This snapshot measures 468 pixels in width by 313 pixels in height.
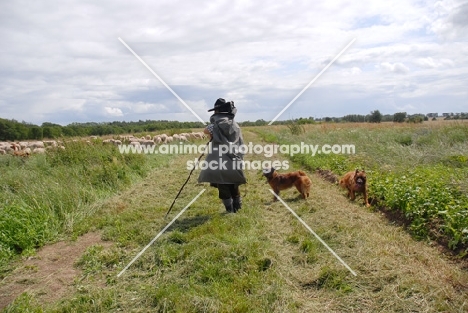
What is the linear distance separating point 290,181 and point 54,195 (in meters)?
5.16

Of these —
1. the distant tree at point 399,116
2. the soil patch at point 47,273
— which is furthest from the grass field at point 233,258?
the distant tree at point 399,116

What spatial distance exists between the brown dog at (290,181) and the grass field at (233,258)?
302 mm

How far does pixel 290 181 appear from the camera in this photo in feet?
26.0

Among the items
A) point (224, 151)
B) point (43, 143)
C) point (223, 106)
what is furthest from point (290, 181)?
point (43, 143)

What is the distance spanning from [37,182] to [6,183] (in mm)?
690

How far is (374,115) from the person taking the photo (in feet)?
130

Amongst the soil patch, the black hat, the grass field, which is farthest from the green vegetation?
the soil patch

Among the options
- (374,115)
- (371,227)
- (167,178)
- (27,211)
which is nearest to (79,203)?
(27,211)

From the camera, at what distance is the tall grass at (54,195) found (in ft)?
18.0

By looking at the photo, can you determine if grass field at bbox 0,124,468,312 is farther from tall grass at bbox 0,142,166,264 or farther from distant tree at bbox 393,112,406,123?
distant tree at bbox 393,112,406,123

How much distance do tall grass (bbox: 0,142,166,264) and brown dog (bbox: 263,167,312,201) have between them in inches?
159

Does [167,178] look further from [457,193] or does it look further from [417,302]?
[417,302]

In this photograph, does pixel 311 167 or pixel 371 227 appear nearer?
pixel 371 227

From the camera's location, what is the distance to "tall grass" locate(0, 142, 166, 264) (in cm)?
550
